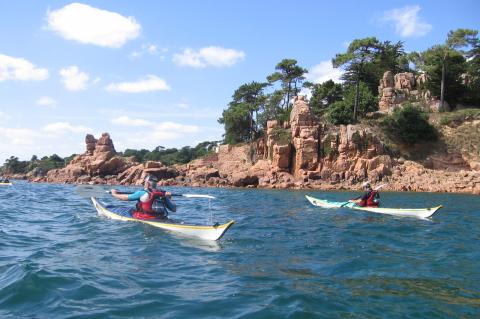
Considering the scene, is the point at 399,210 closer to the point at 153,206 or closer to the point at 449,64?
the point at 153,206

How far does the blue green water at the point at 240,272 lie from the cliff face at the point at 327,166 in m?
28.9

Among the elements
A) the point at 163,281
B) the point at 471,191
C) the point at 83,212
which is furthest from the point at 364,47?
the point at 163,281

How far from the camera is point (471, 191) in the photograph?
38156 mm

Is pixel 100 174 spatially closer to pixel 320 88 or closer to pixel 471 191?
pixel 320 88

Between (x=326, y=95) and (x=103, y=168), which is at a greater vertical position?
(x=326, y=95)

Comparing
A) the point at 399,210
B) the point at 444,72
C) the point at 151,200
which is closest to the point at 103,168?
the point at 444,72

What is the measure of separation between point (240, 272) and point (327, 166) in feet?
128

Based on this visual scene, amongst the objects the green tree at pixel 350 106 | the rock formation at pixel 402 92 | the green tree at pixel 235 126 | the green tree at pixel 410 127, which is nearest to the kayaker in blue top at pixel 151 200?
the green tree at pixel 350 106

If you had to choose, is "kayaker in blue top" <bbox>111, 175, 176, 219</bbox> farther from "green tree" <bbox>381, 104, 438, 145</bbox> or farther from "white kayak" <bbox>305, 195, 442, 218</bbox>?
"green tree" <bbox>381, 104, 438, 145</bbox>

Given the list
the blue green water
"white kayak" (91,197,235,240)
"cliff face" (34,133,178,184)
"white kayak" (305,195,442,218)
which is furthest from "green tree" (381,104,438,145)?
"white kayak" (91,197,235,240)

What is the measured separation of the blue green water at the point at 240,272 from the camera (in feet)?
20.6

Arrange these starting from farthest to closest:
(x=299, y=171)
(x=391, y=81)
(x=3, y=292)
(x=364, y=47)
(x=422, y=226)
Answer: (x=391, y=81) → (x=364, y=47) → (x=299, y=171) → (x=422, y=226) → (x=3, y=292)

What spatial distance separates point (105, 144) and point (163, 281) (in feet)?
197

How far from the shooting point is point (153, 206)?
14102 millimetres
